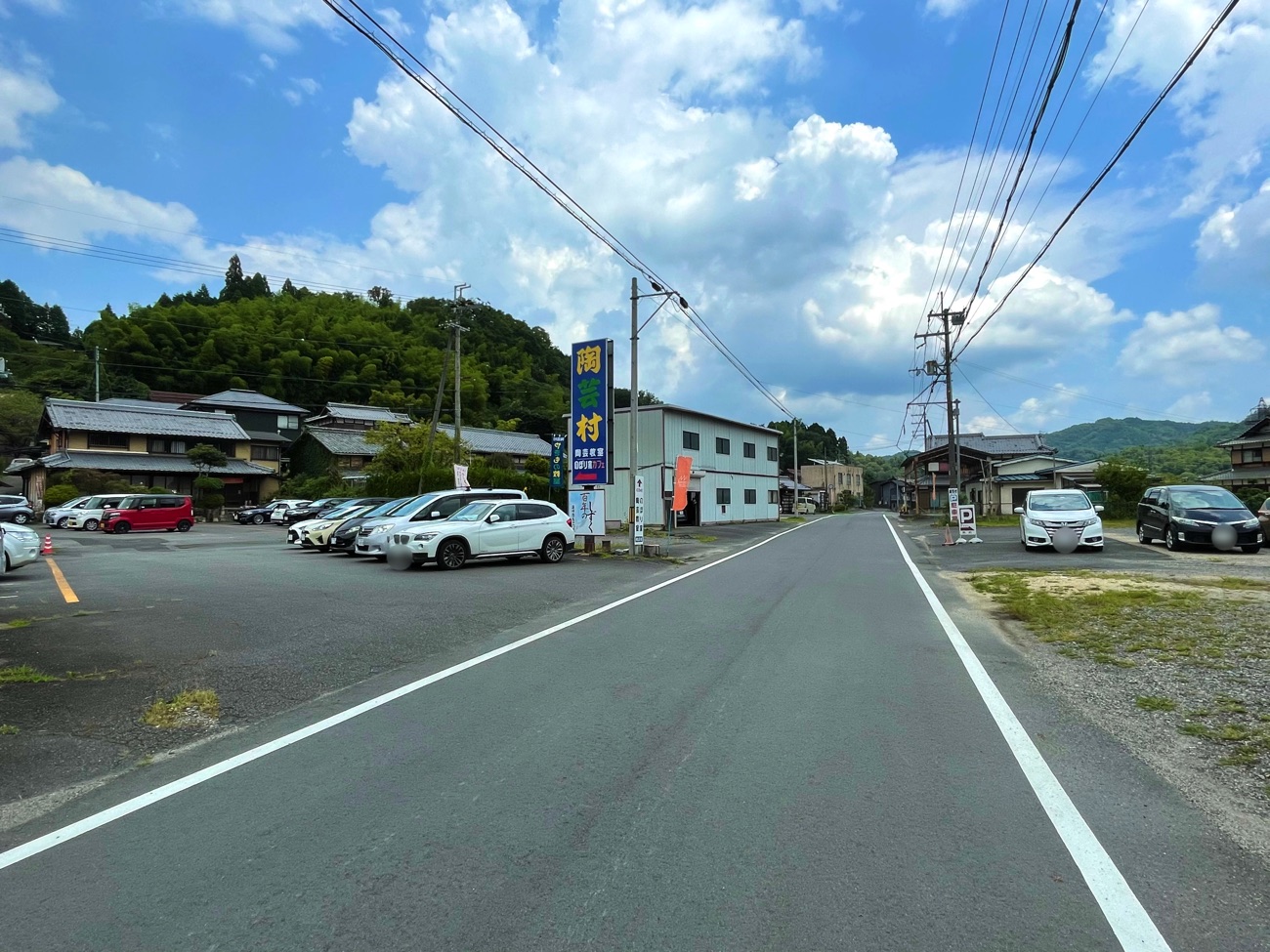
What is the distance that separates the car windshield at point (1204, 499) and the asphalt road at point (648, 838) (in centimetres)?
1508

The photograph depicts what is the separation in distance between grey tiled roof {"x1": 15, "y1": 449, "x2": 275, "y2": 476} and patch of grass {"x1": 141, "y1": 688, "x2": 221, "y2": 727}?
46.1 meters

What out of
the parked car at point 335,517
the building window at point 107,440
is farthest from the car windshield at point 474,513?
the building window at point 107,440

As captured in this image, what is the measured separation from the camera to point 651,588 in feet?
43.0

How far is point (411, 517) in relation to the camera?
1838 centimetres

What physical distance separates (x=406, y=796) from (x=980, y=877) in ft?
9.17

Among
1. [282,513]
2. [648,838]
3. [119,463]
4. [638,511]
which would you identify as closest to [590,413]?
[638,511]

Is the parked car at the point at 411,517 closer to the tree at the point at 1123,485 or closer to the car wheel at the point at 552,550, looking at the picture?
the car wheel at the point at 552,550

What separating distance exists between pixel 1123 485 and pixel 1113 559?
25.7m

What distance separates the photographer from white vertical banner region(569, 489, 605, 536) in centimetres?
2058

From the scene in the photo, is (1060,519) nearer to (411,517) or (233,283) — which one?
(411,517)

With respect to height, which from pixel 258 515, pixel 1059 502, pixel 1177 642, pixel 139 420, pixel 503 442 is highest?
pixel 139 420

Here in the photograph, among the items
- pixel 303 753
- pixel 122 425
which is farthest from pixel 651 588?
pixel 122 425

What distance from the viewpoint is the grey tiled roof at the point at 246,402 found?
5850 cm

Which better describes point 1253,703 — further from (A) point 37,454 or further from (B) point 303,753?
(A) point 37,454
